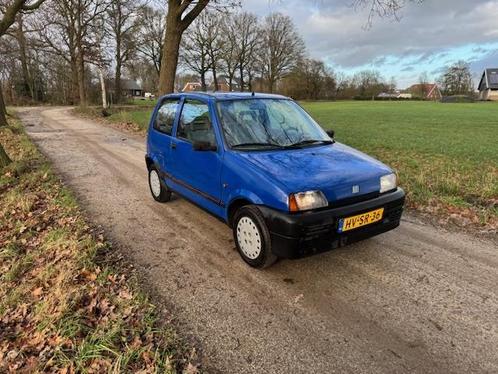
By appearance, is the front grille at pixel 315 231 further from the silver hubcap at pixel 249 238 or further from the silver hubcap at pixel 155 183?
the silver hubcap at pixel 155 183

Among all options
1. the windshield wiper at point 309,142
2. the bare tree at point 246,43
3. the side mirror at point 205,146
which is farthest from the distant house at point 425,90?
the side mirror at point 205,146

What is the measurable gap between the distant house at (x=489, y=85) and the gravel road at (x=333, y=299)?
96270mm

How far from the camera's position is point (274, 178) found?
11.4 feet

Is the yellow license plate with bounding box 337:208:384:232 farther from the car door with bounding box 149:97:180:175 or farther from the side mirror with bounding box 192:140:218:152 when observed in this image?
the car door with bounding box 149:97:180:175

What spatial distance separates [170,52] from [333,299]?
1228 centimetres

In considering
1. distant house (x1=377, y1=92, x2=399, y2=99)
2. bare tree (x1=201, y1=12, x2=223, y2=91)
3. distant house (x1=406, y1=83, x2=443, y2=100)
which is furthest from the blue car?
distant house (x1=406, y1=83, x2=443, y2=100)

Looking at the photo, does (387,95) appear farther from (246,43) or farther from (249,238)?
(249,238)

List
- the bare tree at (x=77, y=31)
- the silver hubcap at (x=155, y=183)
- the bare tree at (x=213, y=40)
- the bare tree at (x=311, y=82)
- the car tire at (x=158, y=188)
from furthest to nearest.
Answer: the bare tree at (x=311, y=82) → the bare tree at (x=213, y=40) → the bare tree at (x=77, y=31) → the silver hubcap at (x=155, y=183) → the car tire at (x=158, y=188)

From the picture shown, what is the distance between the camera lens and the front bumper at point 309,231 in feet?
10.9

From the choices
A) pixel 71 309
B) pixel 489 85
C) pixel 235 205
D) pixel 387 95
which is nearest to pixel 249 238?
pixel 235 205

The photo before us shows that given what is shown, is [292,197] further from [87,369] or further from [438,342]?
[87,369]

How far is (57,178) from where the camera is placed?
7730 mm

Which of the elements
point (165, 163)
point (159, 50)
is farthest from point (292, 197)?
point (159, 50)

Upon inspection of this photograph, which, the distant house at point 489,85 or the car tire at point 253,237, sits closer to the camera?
the car tire at point 253,237
